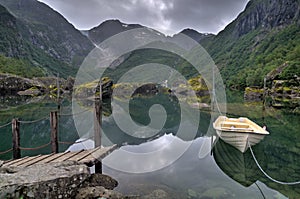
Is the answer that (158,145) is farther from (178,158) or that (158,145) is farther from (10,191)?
(10,191)

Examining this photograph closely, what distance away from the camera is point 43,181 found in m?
4.34

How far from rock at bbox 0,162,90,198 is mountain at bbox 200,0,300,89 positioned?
209 feet

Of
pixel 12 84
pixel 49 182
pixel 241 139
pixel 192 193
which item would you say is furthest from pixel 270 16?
pixel 49 182

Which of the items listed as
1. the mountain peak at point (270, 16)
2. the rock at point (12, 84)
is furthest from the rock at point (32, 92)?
the mountain peak at point (270, 16)

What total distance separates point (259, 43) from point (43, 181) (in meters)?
124

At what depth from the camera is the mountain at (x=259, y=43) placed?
79.3 metres

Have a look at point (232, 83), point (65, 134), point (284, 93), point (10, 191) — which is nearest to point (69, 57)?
point (232, 83)

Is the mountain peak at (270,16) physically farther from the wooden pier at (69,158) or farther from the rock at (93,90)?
the wooden pier at (69,158)

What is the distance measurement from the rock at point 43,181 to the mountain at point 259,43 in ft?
209

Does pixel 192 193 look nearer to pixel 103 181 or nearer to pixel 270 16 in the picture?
pixel 103 181

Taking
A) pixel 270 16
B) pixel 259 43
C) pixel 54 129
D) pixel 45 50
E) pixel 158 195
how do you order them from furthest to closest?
1. pixel 45 50
2. pixel 270 16
3. pixel 259 43
4. pixel 54 129
5. pixel 158 195

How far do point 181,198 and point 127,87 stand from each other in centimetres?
5572

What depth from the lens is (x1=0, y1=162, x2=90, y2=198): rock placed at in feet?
13.4

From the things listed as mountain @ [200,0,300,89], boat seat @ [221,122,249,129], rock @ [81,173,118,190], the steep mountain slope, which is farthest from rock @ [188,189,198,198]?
the steep mountain slope
